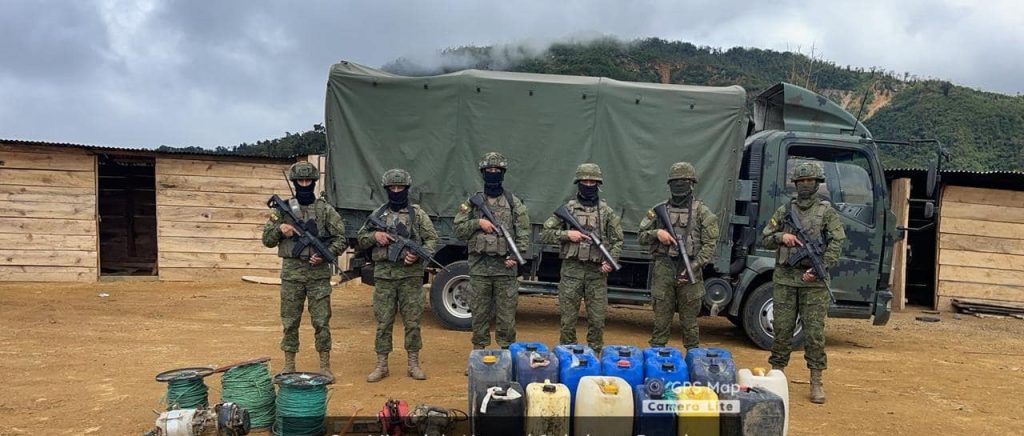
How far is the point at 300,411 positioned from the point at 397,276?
1.72 meters

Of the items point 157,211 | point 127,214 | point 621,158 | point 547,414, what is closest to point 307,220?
point 547,414

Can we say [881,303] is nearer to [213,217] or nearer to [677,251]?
[677,251]

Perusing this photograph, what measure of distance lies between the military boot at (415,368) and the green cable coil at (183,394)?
73.0 inches

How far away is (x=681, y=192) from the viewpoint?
5676mm

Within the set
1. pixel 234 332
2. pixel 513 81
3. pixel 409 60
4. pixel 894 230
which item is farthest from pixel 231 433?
pixel 409 60

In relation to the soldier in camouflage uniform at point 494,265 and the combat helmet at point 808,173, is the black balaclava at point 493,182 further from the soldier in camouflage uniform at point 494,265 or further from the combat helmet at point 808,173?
the combat helmet at point 808,173

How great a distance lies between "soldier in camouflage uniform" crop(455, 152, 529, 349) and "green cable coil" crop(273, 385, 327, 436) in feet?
6.35

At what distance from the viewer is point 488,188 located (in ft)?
19.3

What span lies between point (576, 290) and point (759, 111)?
3968 mm

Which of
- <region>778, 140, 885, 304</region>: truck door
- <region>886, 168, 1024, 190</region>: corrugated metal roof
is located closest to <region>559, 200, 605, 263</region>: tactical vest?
<region>778, 140, 885, 304</region>: truck door

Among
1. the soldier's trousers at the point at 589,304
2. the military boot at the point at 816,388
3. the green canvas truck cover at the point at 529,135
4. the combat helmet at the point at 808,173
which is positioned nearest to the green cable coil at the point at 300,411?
the soldier's trousers at the point at 589,304

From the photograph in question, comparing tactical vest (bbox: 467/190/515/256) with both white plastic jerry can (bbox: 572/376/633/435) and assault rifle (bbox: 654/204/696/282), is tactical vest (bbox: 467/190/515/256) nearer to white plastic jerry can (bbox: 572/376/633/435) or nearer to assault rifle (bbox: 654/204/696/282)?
assault rifle (bbox: 654/204/696/282)

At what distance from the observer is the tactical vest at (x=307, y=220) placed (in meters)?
5.43

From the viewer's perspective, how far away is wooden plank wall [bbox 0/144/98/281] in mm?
10953
